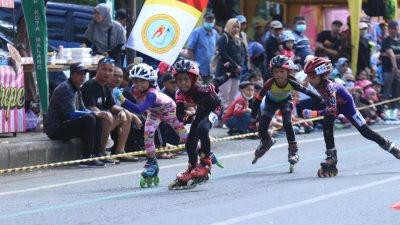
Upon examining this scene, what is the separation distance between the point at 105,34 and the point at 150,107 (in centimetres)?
608

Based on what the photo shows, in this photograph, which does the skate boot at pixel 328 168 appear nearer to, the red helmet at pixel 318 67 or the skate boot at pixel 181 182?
the red helmet at pixel 318 67

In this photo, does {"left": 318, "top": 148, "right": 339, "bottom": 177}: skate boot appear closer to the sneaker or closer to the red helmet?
the red helmet

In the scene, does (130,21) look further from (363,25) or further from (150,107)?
(363,25)

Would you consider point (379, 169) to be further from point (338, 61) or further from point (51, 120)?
point (338, 61)

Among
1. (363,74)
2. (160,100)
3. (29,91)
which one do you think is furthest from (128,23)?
(363,74)

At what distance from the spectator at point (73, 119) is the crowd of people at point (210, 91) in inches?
0.6

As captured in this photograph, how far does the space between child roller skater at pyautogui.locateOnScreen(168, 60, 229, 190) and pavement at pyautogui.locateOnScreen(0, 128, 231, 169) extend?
3175 millimetres

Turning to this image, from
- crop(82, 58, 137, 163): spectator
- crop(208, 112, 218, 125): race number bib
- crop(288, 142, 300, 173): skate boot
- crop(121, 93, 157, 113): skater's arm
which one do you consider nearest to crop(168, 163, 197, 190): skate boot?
crop(208, 112, 218, 125): race number bib

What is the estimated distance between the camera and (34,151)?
15.4m

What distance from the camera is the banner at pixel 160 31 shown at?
1739 centimetres

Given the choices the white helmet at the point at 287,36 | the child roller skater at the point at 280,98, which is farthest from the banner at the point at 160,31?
the white helmet at the point at 287,36

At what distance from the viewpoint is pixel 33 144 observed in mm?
15469

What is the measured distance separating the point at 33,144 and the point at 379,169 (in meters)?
4.94

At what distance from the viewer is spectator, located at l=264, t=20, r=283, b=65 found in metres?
22.5
